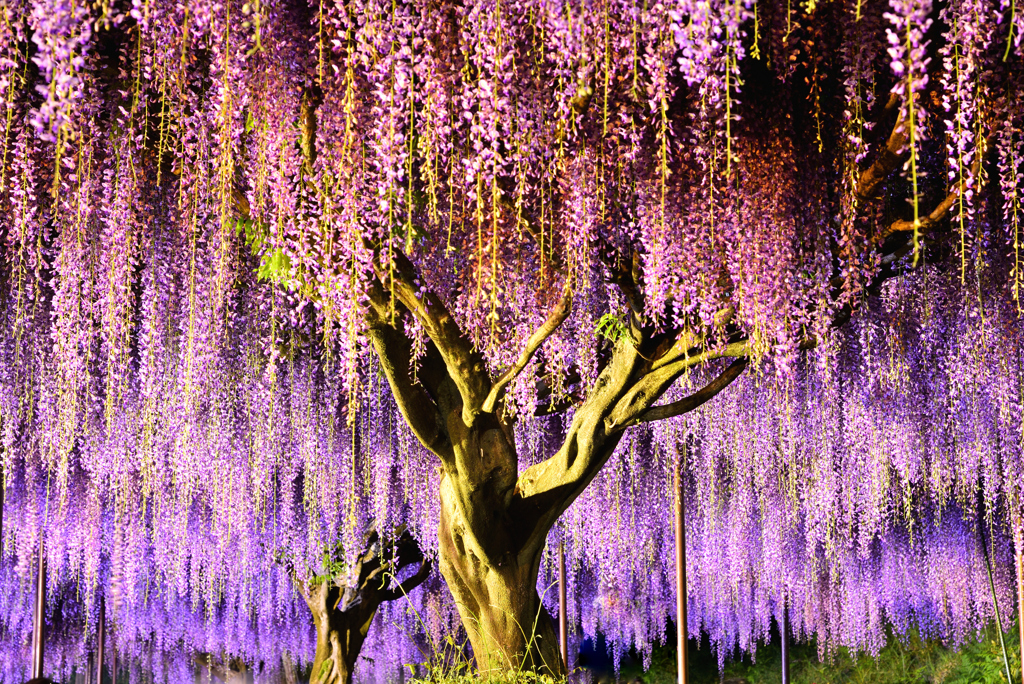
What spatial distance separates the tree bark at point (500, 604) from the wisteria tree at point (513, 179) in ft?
0.05

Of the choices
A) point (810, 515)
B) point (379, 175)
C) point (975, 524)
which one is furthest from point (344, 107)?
point (975, 524)

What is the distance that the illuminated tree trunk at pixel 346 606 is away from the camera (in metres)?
9.20

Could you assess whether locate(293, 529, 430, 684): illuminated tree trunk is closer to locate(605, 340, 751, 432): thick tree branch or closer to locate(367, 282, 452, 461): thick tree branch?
locate(367, 282, 452, 461): thick tree branch

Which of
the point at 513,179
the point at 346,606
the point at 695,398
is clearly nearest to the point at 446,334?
Result: the point at 513,179

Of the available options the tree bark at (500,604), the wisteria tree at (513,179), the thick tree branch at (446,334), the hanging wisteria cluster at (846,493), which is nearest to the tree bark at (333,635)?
the hanging wisteria cluster at (846,493)

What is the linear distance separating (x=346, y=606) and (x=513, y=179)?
254 inches

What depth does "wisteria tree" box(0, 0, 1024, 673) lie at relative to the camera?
3393 mm

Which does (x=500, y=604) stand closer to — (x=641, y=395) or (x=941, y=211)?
(x=641, y=395)

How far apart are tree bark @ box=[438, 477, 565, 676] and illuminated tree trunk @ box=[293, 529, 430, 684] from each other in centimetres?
391

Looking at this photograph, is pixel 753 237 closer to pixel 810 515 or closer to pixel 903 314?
pixel 903 314

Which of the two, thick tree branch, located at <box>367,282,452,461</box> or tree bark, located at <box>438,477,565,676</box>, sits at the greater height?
thick tree branch, located at <box>367,282,452,461</box>

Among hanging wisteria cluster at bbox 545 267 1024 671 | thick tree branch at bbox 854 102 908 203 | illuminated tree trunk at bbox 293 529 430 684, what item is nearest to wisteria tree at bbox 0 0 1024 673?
thick tree branch at bbox 854 102 908 203

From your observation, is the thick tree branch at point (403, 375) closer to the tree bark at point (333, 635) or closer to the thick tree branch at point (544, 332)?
the thick tree branch at point (544, 332)

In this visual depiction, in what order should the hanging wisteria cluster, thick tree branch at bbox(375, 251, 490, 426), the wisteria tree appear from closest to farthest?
the wisteria tree, thick tree branch at bbox(375, 251, 490, 426), the hanging wisteria cluster
